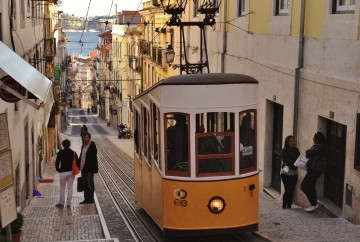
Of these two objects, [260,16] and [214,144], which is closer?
[214,144]

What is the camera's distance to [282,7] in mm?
13594

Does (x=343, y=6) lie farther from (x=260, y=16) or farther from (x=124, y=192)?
(x=124, y=192)

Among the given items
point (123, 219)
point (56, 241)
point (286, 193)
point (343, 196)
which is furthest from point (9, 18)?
point (343, 196)

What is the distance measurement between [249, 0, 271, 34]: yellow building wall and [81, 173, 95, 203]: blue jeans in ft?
18.4

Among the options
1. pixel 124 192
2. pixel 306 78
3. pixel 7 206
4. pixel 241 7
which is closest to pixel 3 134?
pixel 7 206

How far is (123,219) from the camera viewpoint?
1109cm

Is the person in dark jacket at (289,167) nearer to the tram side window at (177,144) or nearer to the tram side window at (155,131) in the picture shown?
Answer: the tram side window at (155,131)

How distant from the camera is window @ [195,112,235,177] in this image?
321 inches

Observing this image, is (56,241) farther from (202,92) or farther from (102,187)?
(102,187)

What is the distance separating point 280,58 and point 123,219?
5033 millimetres

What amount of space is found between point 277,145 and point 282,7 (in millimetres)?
3201

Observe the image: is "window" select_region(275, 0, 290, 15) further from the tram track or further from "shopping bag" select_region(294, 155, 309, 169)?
the tram track

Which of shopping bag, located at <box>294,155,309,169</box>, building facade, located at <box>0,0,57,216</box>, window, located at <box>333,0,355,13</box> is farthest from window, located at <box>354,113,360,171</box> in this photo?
building facade, located at <box>0,0,57,216</box>

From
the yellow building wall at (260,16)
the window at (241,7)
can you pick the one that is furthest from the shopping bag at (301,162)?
the window at (241,7)
